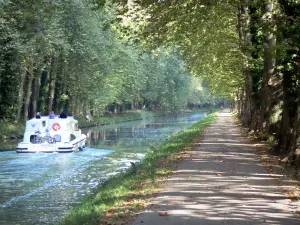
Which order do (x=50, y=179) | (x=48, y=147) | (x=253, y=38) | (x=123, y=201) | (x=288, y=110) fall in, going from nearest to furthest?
1. (x=123, y=201)
2. (x=288, y=110)
3. (x=50, y=179)
4. (x=253, y=38)
5. (x=48, y=147)

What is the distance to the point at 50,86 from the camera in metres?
47.1

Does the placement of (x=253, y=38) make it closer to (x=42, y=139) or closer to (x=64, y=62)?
(x=42, y=139)

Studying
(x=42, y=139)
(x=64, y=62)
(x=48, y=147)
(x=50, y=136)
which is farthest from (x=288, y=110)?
(x=64, y=62)

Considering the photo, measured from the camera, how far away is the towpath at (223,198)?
8562 mm

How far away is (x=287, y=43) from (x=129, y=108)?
283ft

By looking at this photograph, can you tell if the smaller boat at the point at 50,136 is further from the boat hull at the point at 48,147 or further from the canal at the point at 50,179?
the canal at the point at 50,179

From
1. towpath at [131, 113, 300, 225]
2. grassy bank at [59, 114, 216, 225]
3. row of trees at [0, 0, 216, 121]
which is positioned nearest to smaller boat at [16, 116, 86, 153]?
row of trees at [0, 0, 216, 121]

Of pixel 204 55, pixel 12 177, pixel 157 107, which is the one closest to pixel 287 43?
pixel 12 177

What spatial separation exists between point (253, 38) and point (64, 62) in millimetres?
26056

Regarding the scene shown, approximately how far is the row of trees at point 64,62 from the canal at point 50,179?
6.07 m

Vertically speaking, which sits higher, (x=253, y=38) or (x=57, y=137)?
(x=253, y=38)

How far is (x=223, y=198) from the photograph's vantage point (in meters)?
10.4

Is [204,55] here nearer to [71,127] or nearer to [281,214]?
[71,127]

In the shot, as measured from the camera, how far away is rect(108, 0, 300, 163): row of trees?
1488cm
